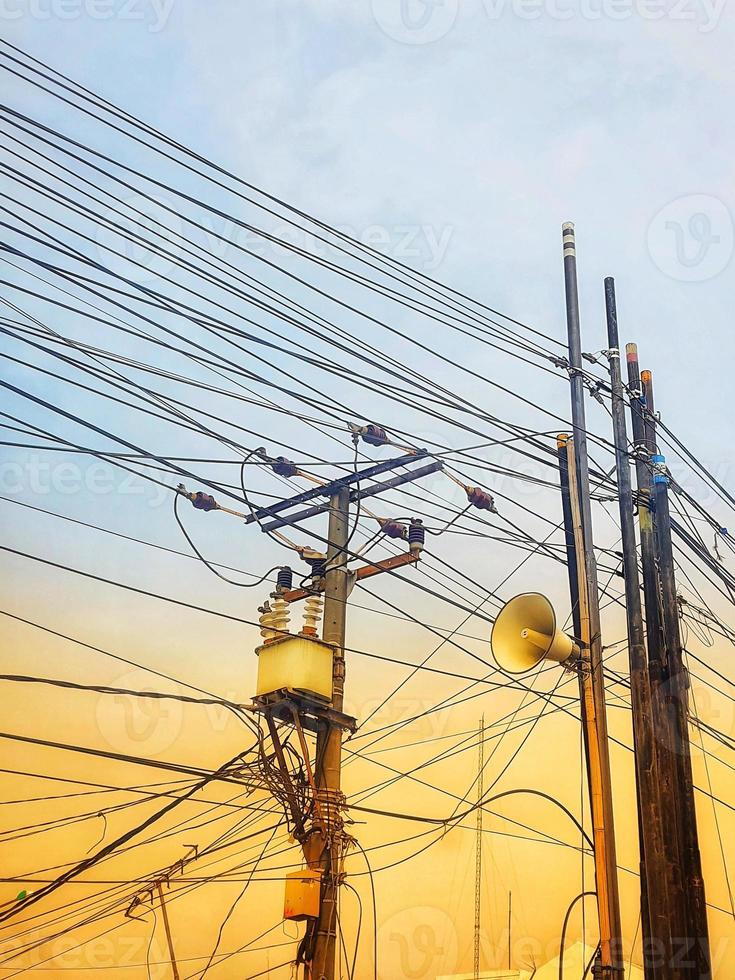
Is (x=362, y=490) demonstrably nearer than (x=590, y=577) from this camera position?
No

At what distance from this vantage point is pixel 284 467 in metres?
11.8

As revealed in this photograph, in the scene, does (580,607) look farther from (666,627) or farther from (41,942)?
(41,942)

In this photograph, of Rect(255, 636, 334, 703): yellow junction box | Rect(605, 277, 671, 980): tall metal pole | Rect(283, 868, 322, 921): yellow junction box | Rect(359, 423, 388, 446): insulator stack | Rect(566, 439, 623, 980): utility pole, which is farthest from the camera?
Rect(359, 423, 388, 446): insulator stack

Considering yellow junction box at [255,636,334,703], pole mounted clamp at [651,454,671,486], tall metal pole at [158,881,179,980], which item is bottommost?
tall metal pole at [158,881,179,980]

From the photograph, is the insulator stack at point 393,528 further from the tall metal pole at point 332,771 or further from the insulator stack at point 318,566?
the insulator stack at point 318,566

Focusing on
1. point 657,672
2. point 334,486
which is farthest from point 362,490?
point 657,672

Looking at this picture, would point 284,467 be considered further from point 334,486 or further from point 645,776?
point 645,776

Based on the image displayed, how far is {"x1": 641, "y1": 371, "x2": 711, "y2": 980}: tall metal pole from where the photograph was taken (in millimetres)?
9234

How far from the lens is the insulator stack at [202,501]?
11.9 metres

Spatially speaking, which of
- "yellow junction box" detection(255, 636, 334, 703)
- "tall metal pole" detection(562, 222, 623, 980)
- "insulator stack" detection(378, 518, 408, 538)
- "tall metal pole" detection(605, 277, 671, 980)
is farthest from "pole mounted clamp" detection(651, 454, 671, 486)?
"yellow junction box" detection(255, 636, 334, 703)

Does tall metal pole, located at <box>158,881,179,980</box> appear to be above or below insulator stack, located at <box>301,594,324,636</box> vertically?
below

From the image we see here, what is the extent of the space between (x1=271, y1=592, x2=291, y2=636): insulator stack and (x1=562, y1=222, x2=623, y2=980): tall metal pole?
3568 mm

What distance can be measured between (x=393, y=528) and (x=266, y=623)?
1.91 metres

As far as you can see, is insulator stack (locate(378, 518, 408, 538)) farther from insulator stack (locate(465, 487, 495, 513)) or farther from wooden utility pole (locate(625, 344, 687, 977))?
wooden utility pole (locate(625, 344, 687, 977))
